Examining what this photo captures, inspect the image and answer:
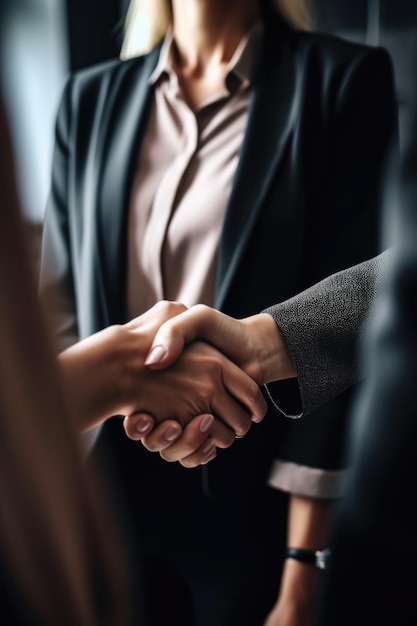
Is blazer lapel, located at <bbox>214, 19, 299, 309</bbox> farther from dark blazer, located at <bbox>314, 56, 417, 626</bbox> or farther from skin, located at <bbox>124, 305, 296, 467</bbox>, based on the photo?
dark blazer, located at <bbox>314, 56, 417, 626</bbox>

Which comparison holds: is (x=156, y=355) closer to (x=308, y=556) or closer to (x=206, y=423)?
(x=206, y=423)

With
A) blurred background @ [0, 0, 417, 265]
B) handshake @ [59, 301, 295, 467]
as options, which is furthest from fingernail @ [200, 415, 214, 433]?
blurred background @ [0, 0, 417, 265]

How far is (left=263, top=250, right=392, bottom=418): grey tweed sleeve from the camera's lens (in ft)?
1.87

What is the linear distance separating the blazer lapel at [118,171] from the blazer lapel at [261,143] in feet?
0.35

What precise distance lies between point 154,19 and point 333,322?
49 centimetres

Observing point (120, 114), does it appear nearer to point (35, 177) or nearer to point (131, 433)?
point (131, 433)

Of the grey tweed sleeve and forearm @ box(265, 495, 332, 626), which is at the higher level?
the grey tweed sleeve

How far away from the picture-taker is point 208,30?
0.77 m

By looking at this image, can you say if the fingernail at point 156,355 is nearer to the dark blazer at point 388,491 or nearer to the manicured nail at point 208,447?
the manicured nail at point 208,447

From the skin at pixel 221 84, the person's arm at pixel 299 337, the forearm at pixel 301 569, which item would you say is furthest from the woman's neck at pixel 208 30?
the forearm at pixel 301 569

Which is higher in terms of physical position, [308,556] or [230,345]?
[230,345]

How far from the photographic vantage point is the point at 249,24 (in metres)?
0.78

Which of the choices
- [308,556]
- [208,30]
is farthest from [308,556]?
[208,30]

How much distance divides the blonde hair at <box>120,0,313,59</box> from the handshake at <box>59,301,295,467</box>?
0.40m
